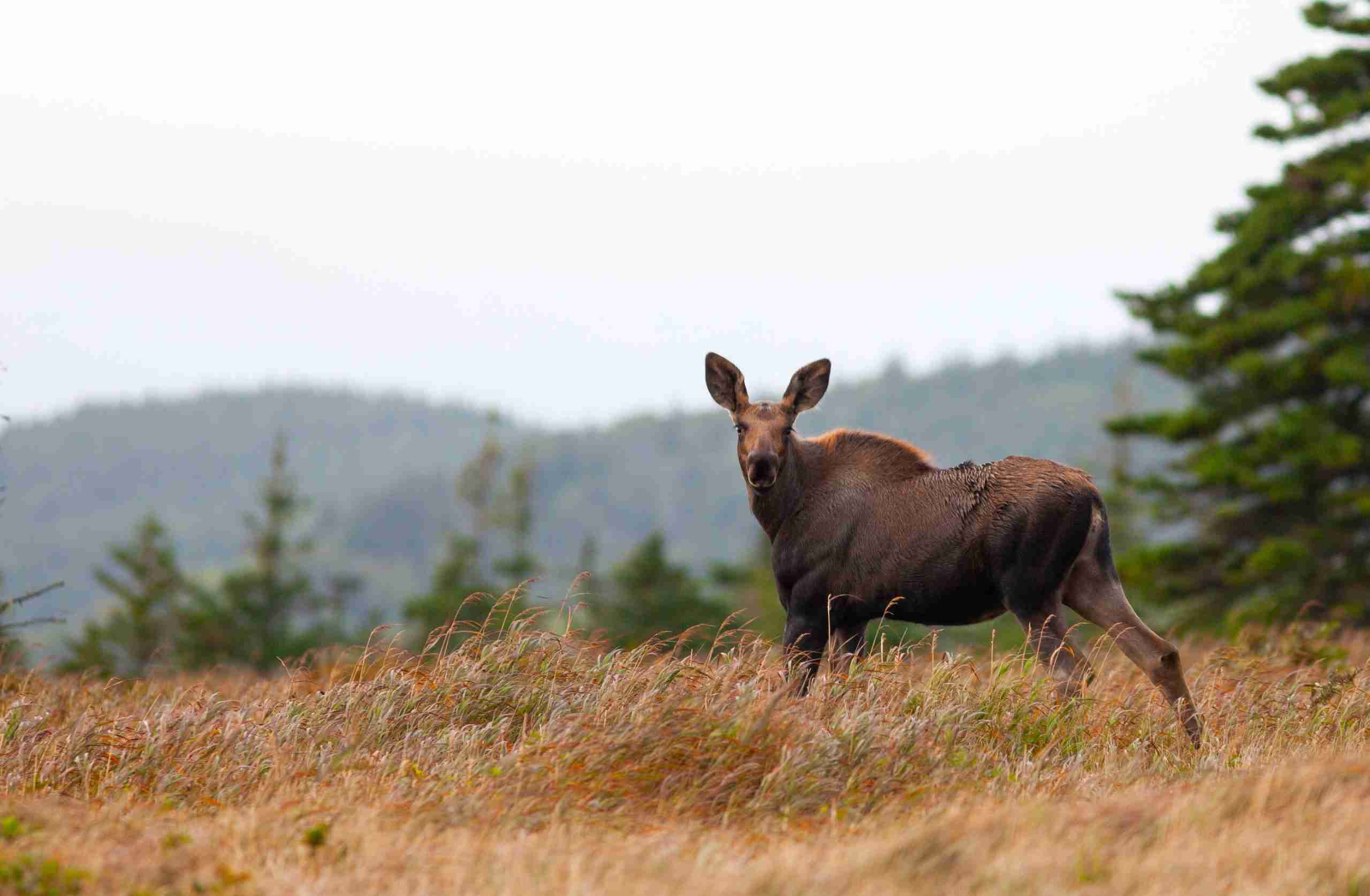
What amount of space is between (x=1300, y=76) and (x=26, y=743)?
21.6 metres

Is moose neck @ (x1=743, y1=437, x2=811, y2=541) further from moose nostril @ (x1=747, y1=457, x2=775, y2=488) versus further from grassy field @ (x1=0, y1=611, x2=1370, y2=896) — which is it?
grassy field @ (x1=0, y1=611, x2=1370, y2=896)

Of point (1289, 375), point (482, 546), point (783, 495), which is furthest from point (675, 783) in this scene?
point (482, 546)

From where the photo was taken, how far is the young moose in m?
8.16

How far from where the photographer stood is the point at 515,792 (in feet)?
18.7

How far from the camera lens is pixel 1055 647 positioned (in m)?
8.12

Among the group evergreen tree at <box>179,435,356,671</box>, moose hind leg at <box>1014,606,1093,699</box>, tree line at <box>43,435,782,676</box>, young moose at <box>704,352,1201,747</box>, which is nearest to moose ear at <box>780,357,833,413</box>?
young moose at <box>704,352,1201,747</box>

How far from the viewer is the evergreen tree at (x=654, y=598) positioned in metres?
43.3

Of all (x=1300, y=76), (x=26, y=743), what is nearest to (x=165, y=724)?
(x=26, y=743)

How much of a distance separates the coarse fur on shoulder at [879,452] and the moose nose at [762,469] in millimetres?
716

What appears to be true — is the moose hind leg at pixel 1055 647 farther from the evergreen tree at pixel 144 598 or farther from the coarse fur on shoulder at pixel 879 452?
the evergreen tree at pixel 144 598

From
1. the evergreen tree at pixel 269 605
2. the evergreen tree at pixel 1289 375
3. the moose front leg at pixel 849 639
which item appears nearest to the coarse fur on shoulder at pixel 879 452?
the moose front leg at pixel 849 639

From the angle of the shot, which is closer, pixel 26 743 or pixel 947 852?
pixel 947 852

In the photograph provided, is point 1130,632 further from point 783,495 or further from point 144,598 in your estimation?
point 144,598

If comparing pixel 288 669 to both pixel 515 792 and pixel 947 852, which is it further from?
pixel 947 852
